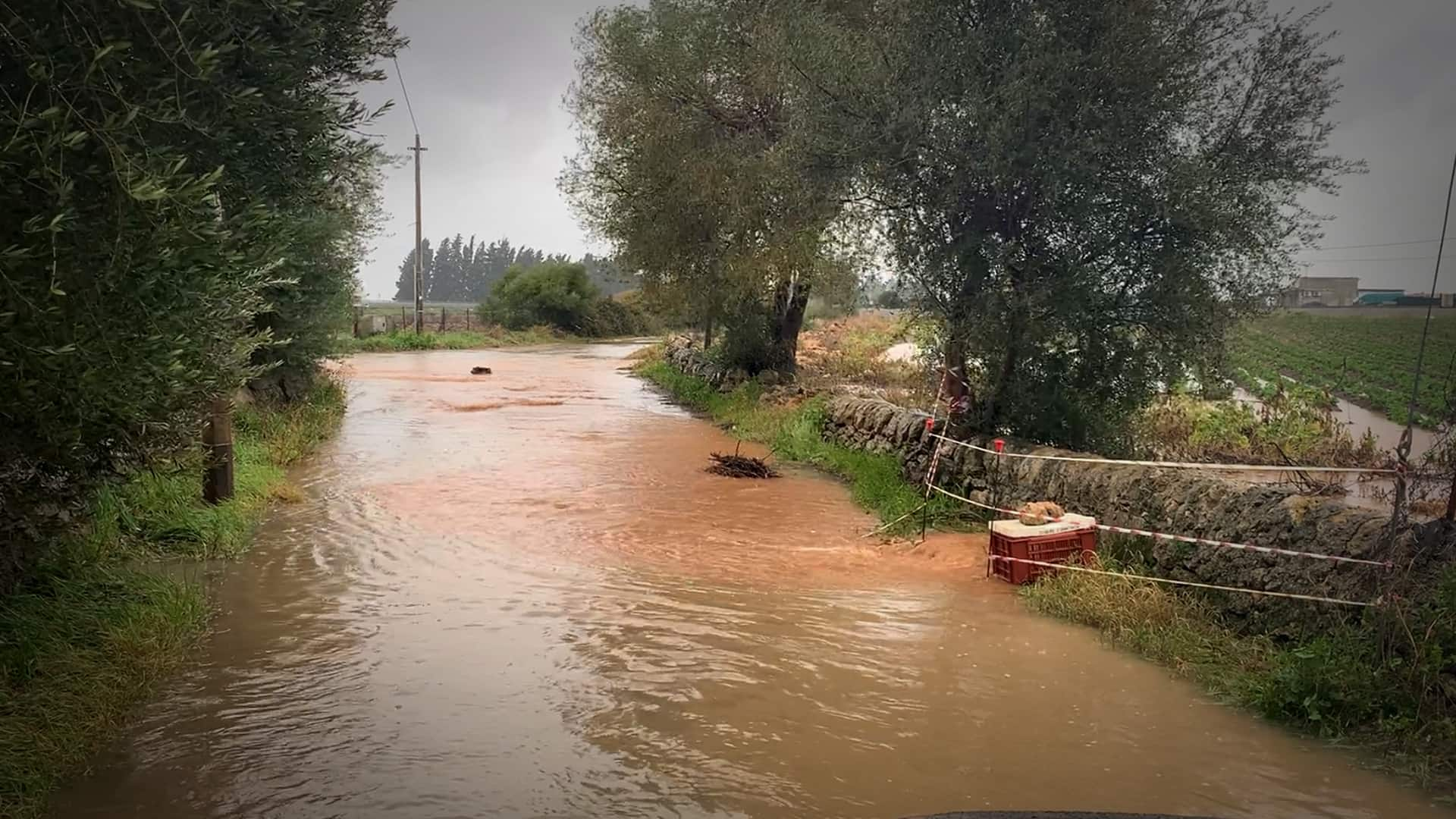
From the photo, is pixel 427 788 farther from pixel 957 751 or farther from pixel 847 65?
pixel 847 65

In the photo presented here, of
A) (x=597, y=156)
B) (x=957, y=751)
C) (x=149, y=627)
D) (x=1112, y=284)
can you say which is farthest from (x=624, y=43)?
(x=957, y=751)

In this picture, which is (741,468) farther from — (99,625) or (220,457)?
(99,625)

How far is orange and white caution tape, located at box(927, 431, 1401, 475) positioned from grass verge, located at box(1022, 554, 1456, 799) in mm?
873

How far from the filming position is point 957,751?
5188mm

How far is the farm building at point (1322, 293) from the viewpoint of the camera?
26.9 ft

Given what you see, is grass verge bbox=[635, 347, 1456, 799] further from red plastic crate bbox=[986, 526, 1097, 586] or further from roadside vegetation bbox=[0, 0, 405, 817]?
roadside vegetation bbox=[0, 0, 405, 817]

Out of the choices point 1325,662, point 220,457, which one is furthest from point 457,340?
point 1325,662

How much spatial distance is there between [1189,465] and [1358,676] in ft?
7.68

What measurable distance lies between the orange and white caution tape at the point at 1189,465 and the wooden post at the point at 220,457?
780 cm

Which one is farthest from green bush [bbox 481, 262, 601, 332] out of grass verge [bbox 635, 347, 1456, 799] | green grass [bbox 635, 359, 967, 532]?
grass verge [bbox 635, 347, 1456, 799]

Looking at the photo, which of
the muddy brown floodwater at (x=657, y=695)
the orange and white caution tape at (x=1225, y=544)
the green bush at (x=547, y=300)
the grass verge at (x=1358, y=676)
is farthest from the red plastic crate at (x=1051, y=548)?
the green bush at (x=547, y=300)

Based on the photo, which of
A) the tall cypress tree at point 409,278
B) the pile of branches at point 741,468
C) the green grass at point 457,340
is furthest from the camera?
the tall cypress tree at point 409,278

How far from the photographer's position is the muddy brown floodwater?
4652mm

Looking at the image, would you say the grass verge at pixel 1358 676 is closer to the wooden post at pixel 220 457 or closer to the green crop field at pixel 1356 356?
the green crop field at pixel 1356 356
